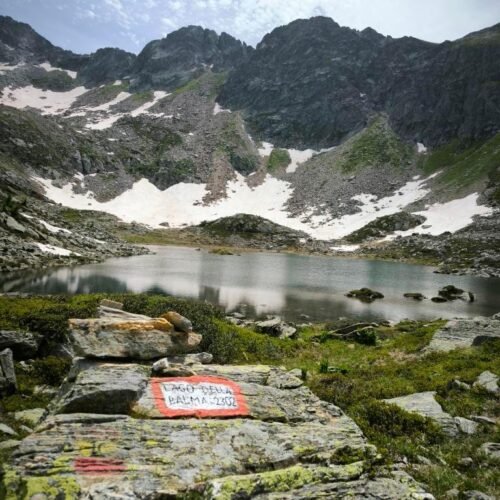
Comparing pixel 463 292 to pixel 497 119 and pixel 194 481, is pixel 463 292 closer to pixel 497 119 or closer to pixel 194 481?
pixel 194 481

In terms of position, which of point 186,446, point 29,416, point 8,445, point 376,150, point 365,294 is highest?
point 376,150

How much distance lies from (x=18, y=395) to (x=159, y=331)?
14.7 feet

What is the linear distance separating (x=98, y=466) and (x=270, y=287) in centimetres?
4517

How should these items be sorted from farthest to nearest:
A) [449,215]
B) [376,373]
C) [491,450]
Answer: [449,215]
[376,373]
[491,450]

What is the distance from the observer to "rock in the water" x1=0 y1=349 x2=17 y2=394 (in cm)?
1077

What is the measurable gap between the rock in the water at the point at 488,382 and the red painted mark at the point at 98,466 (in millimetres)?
11720

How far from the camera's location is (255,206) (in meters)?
163

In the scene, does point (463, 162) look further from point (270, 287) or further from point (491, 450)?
point (491, 450)

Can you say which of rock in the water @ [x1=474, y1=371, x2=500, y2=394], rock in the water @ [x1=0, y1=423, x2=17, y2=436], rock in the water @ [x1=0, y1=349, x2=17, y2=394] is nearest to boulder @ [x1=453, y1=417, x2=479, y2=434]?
rock in the water @ [x1=474, y1=371, x2=500, y2=394]

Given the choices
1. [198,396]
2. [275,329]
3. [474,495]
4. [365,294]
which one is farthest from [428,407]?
[365,294]

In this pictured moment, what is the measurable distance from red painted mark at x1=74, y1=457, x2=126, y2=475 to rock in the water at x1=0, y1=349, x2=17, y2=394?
6.68 metres

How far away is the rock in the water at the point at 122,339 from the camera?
9.56 m

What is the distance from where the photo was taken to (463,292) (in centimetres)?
4941

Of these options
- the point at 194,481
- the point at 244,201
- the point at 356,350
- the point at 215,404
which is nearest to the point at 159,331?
the point at 215,404
